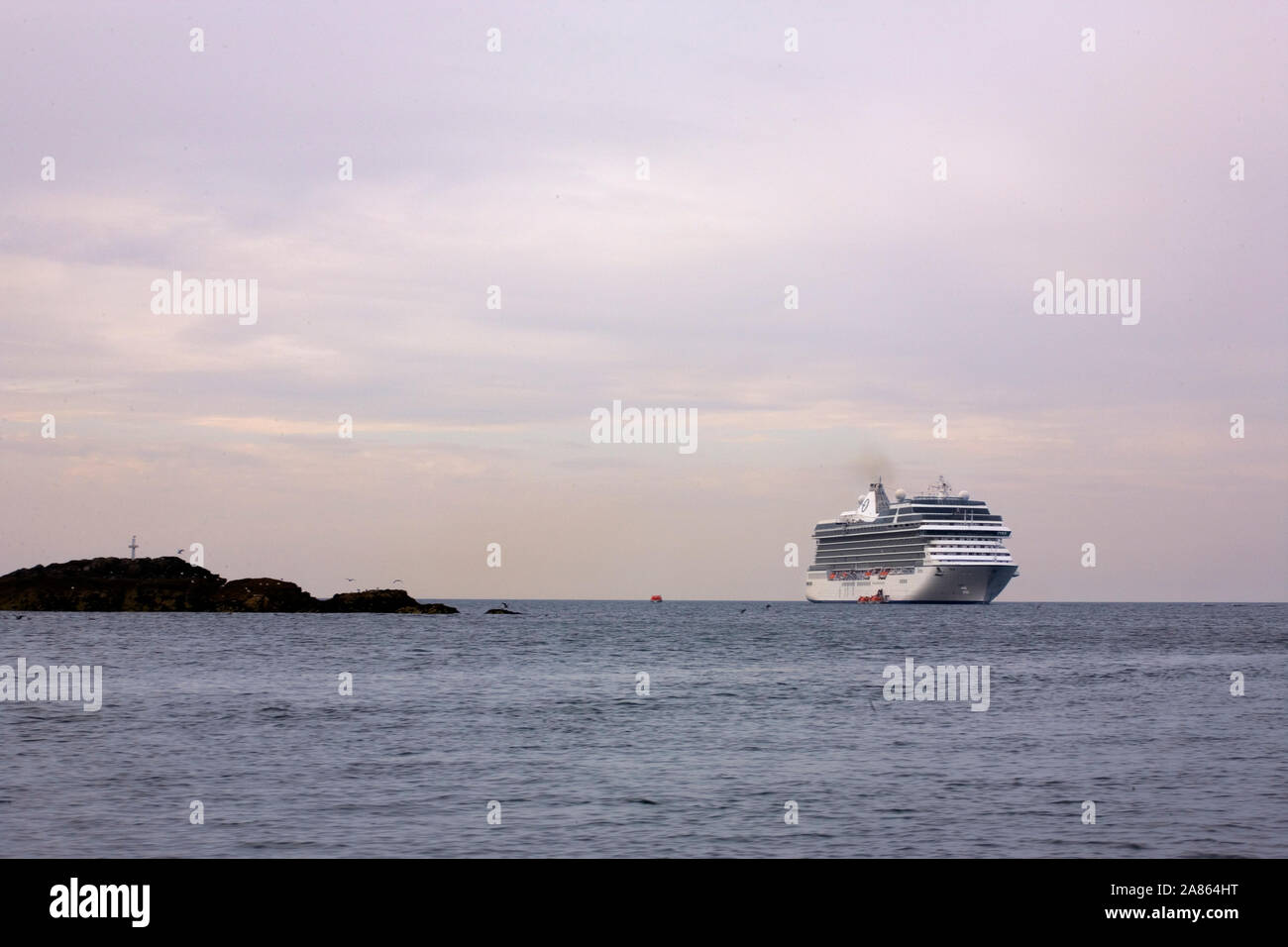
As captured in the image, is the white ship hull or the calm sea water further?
the white ship hull

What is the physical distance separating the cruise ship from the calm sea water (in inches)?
4223

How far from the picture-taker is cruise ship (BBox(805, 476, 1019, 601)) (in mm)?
162625

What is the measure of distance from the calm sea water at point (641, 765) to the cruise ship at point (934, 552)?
10725cm

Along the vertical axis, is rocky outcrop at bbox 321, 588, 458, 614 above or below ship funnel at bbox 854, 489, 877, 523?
below

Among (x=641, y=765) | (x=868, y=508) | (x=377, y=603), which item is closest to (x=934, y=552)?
(x=868, y=508)

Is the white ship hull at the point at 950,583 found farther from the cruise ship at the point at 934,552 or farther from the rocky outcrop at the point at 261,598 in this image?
the rocky outcrop at the point at 261,598

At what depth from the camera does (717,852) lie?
1764 centimetres

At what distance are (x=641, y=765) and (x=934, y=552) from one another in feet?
465

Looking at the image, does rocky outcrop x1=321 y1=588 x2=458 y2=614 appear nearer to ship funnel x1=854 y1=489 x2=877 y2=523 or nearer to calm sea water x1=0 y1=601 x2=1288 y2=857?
ship funnel x1=854 y1=489 x2=877 y2=523

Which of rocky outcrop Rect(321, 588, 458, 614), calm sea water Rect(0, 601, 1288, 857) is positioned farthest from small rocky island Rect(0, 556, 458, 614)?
calm sea water Rect(0, 601, 1288, 857)

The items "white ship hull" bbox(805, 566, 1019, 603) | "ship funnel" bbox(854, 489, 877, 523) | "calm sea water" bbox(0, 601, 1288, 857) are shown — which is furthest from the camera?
"ship funnel" bbox(854, 489, 877, 523)

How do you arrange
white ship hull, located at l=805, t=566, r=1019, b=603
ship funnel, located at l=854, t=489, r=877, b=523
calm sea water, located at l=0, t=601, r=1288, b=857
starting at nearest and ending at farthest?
1. calm sea water, located at l=0, t=601, r=1288, b=857
2. white ship hull, located at l=805, t=566, r=1019, b=603
3. ship funnel, located at l=854, t=489, r=877, b=523

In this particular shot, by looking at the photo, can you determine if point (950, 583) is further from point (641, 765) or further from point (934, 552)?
point (641, 765)

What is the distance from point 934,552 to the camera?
162m
